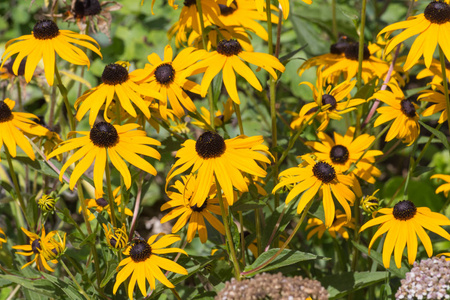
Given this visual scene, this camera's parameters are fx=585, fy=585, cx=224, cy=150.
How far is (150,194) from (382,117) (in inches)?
64.1

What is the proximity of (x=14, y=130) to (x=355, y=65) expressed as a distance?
3.91 feet

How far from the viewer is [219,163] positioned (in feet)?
4.86

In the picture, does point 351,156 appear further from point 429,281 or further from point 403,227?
point 429,281

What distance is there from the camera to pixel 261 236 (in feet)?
6.15

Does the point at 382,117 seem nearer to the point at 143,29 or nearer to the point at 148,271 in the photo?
the point at 148,271

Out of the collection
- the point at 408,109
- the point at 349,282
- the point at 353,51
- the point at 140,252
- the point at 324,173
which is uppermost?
the point at 353,51

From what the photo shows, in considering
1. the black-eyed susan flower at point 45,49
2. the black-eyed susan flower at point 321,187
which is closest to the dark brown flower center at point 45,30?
the black-eyed susan flower at point 45,49

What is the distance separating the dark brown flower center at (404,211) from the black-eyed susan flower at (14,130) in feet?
3.38

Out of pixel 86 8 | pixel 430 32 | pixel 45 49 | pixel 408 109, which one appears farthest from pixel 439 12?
pixel 86 8

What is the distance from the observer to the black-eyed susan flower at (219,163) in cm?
146

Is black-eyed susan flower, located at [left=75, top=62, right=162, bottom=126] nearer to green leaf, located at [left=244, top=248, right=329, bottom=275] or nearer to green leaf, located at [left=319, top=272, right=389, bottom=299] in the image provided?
green leaf, located at [left=244, top=248, right=329, bottom=275]

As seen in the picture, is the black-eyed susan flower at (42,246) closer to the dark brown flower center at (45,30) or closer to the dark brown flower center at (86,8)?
the dark brown flower center at (45,30)

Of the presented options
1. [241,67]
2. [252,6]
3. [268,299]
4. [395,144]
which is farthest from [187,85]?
[395,144]

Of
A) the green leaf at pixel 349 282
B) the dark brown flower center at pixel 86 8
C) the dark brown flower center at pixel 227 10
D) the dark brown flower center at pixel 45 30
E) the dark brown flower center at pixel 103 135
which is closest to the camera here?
the dark brown flower center at pixel 103 135
